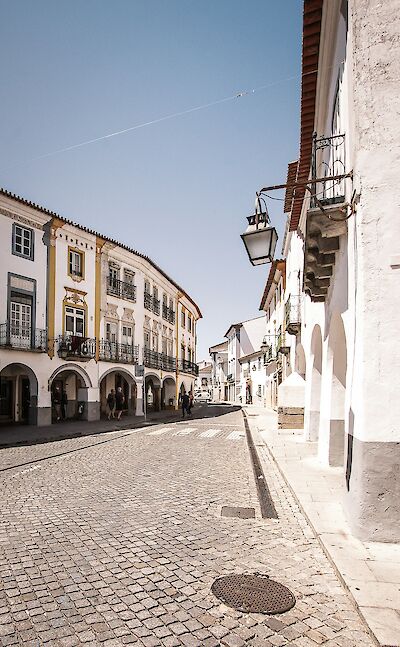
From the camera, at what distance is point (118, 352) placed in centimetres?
2817

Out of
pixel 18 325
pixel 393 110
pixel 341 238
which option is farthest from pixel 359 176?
pixel 18 325

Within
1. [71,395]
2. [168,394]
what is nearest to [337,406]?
[71,395]

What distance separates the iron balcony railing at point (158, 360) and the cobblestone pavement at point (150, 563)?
22.7 m

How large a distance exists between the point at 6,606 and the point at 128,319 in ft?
85.5

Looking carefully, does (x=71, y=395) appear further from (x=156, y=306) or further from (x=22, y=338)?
(x=156, y=306)

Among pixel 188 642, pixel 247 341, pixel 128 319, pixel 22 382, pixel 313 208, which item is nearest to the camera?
pixel 188 642

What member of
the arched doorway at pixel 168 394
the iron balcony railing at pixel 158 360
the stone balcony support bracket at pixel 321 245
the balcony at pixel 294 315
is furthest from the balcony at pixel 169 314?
the stone balcony support bracket at pixel 321 245

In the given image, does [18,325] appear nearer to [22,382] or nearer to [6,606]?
[22,382]

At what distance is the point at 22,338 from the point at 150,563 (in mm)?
18105

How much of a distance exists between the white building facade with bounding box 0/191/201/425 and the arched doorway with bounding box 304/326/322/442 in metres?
10.1

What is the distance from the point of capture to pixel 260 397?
4841cm

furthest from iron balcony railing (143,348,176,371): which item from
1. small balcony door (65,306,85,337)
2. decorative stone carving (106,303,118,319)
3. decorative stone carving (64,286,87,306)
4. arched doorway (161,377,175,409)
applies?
decorative stone carving (64,286,87,306)

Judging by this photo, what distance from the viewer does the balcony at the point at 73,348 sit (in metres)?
23.1

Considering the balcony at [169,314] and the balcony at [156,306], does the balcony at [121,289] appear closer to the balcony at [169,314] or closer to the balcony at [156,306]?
the balcony at [156,306]
